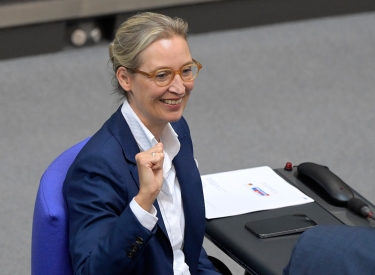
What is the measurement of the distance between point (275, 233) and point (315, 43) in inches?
132

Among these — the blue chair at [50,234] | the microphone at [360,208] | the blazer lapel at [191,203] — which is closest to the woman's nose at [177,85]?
the blazer lapel at [191,203]

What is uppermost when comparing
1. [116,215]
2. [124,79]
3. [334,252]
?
[124,79]

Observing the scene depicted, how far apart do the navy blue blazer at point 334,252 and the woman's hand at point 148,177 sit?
1.12 ft

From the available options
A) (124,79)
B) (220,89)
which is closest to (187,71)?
(124,79)

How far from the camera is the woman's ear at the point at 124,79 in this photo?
184cm

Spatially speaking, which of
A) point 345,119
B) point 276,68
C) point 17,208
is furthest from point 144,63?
point 276,68

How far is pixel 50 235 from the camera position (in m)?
1.74

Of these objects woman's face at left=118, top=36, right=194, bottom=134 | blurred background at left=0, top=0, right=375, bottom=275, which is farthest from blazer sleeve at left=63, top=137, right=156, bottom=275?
blurred background at left=0, top=0, right=375, bottom=275

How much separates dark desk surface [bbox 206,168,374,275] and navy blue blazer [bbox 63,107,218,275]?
8 cm

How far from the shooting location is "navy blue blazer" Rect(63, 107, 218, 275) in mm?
1634

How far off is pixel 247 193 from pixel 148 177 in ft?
1.96

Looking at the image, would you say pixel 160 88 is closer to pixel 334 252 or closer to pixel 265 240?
pixel 265 240

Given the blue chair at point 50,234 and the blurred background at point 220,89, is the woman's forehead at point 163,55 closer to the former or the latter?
the blue chair at point 50,234

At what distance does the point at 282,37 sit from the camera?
5203mm
